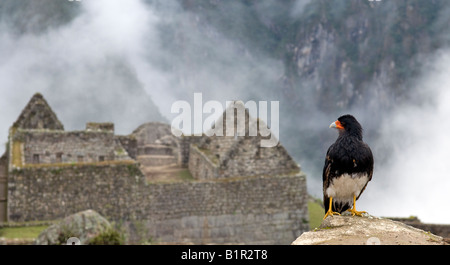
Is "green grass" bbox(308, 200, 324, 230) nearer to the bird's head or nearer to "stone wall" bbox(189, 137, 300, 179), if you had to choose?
"stone wall" bbox(189, 137, 300, 179)

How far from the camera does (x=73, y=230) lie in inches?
485

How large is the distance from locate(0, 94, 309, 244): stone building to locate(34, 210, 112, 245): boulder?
15.1 feet

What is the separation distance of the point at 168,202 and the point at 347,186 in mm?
12918

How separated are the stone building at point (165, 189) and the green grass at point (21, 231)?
2.92 feet

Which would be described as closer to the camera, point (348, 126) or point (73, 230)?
point (348, 126)

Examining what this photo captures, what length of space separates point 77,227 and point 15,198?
5.16 metres

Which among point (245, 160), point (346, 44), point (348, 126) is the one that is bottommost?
point (348, 126)

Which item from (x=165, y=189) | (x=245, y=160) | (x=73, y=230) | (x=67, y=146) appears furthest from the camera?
(x=67, y=146)

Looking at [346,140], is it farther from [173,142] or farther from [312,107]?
[312,107]

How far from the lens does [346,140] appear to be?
596 cm

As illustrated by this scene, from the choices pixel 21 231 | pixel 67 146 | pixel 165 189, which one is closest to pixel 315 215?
pixel 165 189

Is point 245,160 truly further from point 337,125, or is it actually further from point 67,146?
point 337,125

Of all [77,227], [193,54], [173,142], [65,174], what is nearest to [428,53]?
[193,54]
